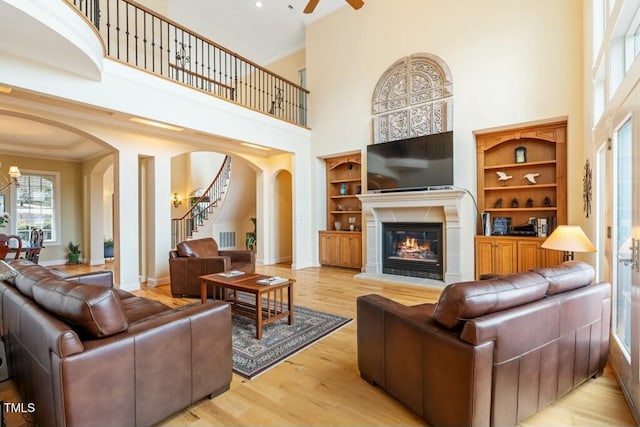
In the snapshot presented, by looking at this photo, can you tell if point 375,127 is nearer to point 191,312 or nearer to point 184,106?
point 184,106

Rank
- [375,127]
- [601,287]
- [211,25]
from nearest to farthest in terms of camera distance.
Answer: [601,287]
[375,127]
[211,25]

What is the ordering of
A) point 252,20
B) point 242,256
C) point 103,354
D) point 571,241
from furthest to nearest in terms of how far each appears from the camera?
point 252,20 → point 242,256 → point 571,241 → point 103,354

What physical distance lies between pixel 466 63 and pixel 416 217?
9.04ft

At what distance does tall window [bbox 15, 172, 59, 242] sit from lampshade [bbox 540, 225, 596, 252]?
34.1ft

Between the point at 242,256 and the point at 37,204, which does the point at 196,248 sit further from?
the point at 37,204

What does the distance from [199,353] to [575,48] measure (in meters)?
5.90

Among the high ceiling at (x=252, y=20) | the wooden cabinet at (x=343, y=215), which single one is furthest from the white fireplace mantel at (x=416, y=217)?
the high ceiling at (x=252, y=20)

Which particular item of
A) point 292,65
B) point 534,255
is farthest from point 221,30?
point 534,255

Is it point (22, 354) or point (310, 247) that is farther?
point (310, 247)

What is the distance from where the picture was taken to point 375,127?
6320 mm

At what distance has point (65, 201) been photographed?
26.9 ft

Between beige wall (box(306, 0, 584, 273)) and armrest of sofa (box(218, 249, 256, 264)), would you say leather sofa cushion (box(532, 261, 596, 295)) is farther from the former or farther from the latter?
armrest of sofa (box(218, 249, 256, 264))

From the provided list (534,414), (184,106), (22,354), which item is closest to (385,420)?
(534,414)

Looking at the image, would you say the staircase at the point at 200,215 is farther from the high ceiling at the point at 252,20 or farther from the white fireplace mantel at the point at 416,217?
the white fireplace mantel at the point at 416,217
